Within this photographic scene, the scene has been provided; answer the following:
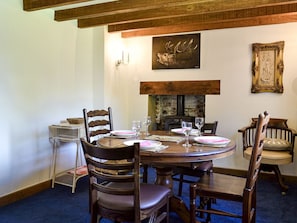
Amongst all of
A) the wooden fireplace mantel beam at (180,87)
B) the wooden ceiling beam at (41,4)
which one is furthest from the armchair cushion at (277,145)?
the wooden ceiling beam at (41,4)

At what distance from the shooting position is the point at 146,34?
177 inches

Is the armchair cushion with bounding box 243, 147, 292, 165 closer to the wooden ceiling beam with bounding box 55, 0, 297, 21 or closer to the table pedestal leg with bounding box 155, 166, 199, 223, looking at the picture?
the table pedestal leg with bounding box 155, 166, 199, 223

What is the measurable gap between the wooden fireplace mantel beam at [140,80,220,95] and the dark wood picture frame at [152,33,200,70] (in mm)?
253

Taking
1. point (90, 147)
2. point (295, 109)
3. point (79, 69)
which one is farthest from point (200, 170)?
point (79, 69)

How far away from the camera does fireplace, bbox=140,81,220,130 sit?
4.22 meters

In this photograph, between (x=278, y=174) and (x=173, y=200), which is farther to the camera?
(x=278, y=174)

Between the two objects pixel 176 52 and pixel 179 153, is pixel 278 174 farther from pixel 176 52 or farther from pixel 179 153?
pixel 176 52

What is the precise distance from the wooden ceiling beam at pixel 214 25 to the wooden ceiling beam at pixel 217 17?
334 millimetres

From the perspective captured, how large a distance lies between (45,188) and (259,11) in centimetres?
339

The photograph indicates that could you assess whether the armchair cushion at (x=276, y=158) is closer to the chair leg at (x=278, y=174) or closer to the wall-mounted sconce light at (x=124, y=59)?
the chair leg at (x=278, y=174)

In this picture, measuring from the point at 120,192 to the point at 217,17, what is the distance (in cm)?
280

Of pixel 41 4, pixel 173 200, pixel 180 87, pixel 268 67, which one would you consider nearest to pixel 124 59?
pixel 180 87

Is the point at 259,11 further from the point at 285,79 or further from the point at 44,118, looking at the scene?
the point at 44,118

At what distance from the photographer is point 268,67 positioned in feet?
12.4
